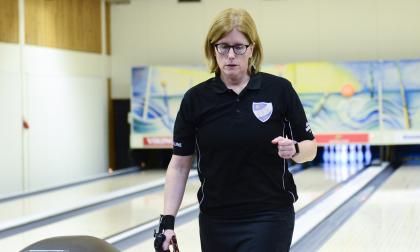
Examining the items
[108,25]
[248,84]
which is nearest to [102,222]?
[248,84]

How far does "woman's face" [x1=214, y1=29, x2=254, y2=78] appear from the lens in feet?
6.55

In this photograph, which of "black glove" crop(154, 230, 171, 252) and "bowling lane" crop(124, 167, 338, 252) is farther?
"bowling lane" crop(124, 167, 338, 252)

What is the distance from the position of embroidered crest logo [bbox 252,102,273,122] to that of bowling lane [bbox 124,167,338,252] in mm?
2671

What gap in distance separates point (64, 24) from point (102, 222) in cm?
452

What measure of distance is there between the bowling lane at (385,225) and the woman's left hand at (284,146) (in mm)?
2650

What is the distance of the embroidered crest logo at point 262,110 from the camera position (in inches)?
79.4

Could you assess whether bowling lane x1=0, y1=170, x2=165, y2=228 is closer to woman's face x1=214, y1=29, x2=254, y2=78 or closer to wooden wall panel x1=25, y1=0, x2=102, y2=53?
wooden wall panel x1=25, y1=0, x2=102, y2=53

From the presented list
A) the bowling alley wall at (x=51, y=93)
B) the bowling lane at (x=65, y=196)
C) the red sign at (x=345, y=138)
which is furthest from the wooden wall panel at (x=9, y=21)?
the red sign at (x=345, y=138)

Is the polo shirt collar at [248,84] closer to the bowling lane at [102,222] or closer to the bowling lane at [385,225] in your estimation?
the bowling lane at [385,225]

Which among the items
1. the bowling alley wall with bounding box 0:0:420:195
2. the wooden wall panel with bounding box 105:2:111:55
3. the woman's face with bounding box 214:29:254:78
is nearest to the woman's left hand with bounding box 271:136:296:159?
the woman's face with bounding box 214:29:254:78

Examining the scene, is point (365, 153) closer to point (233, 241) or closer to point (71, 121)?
point (71, 121)

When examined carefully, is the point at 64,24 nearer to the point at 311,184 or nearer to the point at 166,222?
the point at 311,184

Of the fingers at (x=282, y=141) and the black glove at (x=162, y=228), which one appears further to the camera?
the black glove at (x=162, y=228)

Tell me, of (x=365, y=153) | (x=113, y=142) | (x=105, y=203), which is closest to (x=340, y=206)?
(x=105, y=203)
